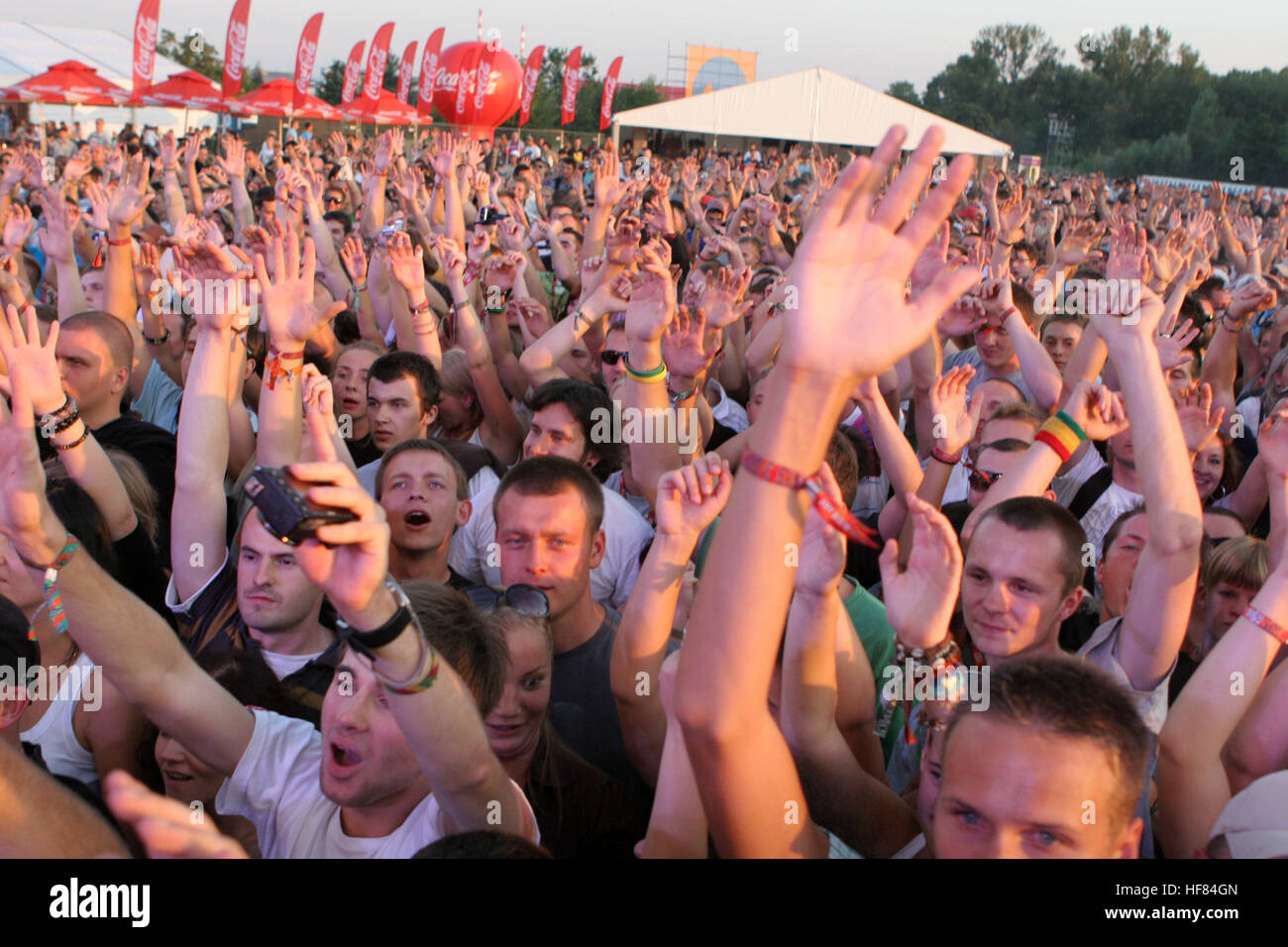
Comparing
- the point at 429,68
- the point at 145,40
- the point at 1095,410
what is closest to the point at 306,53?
the point at 429,68

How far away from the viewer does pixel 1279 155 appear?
3862cm

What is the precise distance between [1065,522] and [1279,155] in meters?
44.0

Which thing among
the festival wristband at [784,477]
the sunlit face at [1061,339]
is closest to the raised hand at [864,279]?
the festival wristband at [784,477]

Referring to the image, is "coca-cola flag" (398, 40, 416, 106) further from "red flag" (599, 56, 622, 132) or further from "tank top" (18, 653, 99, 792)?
"tank top" (18, 653, 99, 792)

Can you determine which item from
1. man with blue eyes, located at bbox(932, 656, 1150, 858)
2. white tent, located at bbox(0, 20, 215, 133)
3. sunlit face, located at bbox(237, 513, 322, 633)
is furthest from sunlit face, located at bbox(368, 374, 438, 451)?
white tent, located at bbox(0, 20, 215, 133)

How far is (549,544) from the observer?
316cm

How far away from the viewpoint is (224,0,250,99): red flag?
22.8 meters

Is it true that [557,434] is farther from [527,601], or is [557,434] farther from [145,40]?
[145,40]

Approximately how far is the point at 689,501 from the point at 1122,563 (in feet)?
4.99

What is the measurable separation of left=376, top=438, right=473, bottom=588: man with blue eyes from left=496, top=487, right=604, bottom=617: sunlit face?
47 centimetres

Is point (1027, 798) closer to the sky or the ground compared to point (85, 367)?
closer to the ground

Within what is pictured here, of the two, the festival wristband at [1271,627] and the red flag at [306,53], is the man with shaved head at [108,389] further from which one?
the red flag at [306,53]
